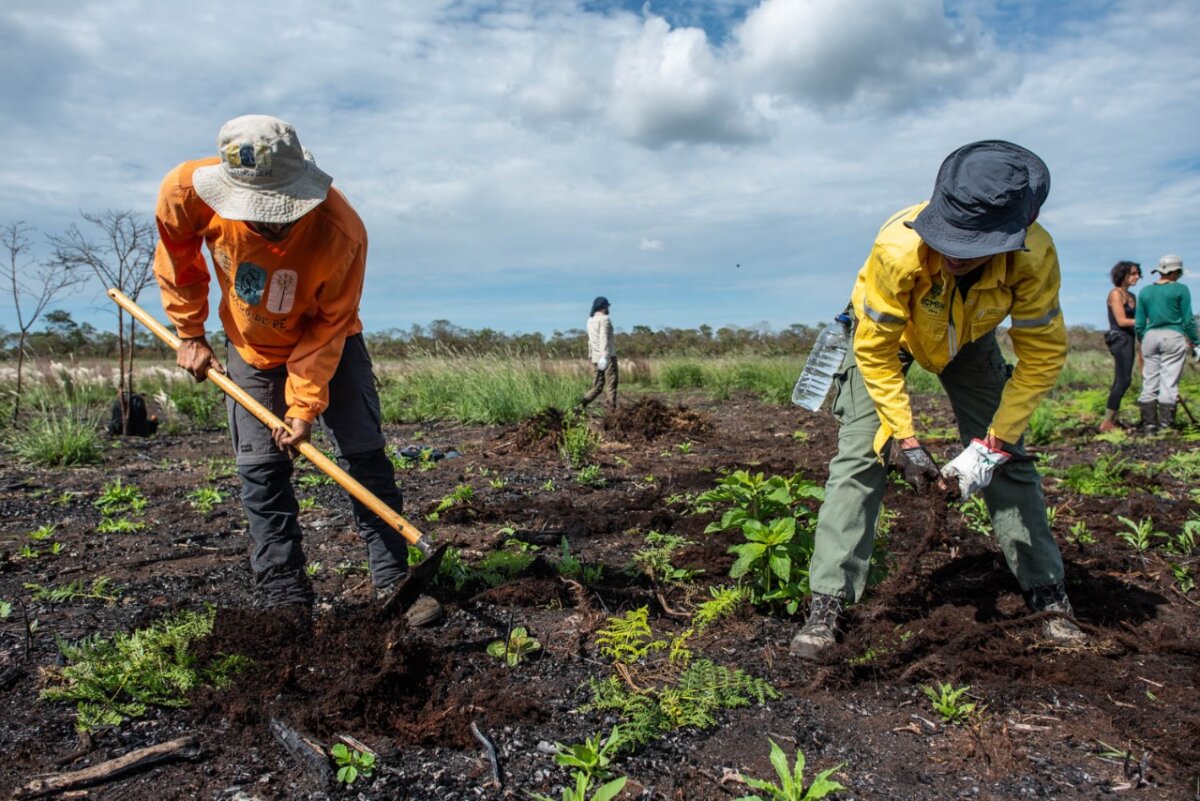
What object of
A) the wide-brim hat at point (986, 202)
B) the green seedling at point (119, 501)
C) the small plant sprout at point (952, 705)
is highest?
the wide-brim hat at point (986, 202)

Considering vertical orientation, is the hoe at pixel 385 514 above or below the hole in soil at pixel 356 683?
above

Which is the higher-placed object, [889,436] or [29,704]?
[889,436]

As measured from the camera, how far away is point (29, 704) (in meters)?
2.41

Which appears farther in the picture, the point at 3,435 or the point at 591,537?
the point at 3,435

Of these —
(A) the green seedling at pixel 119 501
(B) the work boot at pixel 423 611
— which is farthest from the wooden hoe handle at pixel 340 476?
(A) the green seedling at pixel 119 501

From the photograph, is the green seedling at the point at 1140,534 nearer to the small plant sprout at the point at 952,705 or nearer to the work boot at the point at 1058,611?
the work boot at the point at 1058,611

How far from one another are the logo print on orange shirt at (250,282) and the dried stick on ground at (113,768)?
1.44 m

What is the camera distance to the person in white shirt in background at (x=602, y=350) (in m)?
10.8

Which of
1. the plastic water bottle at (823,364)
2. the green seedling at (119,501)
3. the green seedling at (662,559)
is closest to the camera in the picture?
the plastic water bottle at (823,364)

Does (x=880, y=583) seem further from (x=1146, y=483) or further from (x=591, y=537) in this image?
(x=1146, y=483)

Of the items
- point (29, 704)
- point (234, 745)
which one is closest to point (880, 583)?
point (234, 745)

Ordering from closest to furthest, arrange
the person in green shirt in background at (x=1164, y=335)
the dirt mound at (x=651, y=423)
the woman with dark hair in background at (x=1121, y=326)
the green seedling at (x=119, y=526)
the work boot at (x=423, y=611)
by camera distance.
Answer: the work boot at (x=423, y=611) → the green seedling at (x=119, y=526) → the person in green shirt in background at (x=1164, y=335) → the dirt mound at (x=651, y=423) → the woman with dark hair in background at (x=1121, y=326)

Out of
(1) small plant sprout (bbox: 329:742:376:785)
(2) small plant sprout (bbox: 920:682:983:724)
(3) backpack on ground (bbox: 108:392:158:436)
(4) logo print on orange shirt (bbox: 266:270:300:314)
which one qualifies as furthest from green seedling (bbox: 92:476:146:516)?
(2) small plant sprout (bbox: 920:682:983:724)

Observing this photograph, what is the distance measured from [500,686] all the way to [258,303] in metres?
1.58
